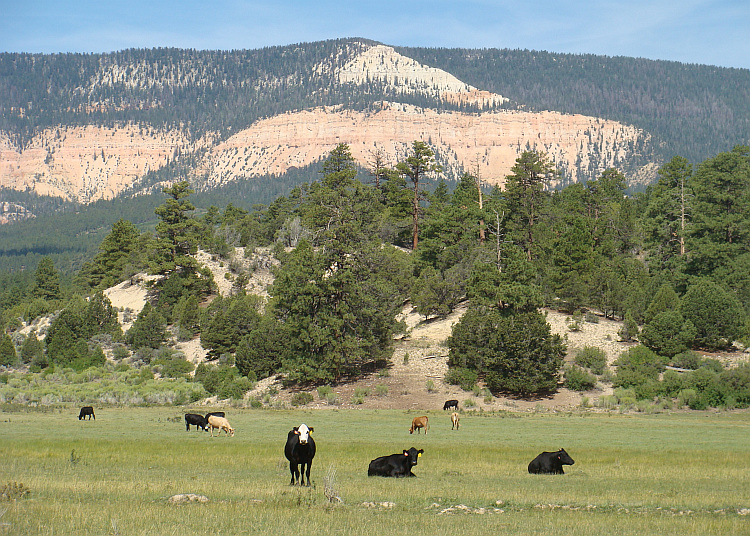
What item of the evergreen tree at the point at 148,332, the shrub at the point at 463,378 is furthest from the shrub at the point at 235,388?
the evergreen tree at the point at 148,332

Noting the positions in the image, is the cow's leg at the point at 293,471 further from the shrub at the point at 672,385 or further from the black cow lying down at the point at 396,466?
the shrub at the point at 672,385

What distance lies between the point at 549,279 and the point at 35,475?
5091 centimetres

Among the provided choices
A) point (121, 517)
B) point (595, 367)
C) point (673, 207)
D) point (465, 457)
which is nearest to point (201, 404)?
point (595, 367)

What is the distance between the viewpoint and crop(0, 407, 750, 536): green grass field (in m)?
12.8

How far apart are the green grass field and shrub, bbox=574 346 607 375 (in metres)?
17.5

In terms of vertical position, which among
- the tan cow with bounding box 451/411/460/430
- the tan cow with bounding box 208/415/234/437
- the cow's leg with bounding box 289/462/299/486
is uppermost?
the cow's leg with bounding box 289/462/299/486

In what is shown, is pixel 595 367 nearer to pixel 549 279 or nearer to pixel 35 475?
pixel 549 279

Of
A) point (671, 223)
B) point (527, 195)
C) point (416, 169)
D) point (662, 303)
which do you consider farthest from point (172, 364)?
point (671, 223)

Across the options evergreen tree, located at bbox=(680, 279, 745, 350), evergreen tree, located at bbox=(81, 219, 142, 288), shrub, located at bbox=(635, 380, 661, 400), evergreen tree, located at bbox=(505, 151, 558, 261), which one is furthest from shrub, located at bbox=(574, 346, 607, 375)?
evergreen tree, located at bbox=(81, 219, 142, 288)

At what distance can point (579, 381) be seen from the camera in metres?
50.0

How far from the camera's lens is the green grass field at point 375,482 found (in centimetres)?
1277

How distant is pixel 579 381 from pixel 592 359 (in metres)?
3.98

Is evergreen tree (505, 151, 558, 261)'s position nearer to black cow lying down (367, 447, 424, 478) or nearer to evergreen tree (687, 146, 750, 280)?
evergreen tree (687, 146, 750, 280)

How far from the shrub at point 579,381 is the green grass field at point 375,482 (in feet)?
48.0
